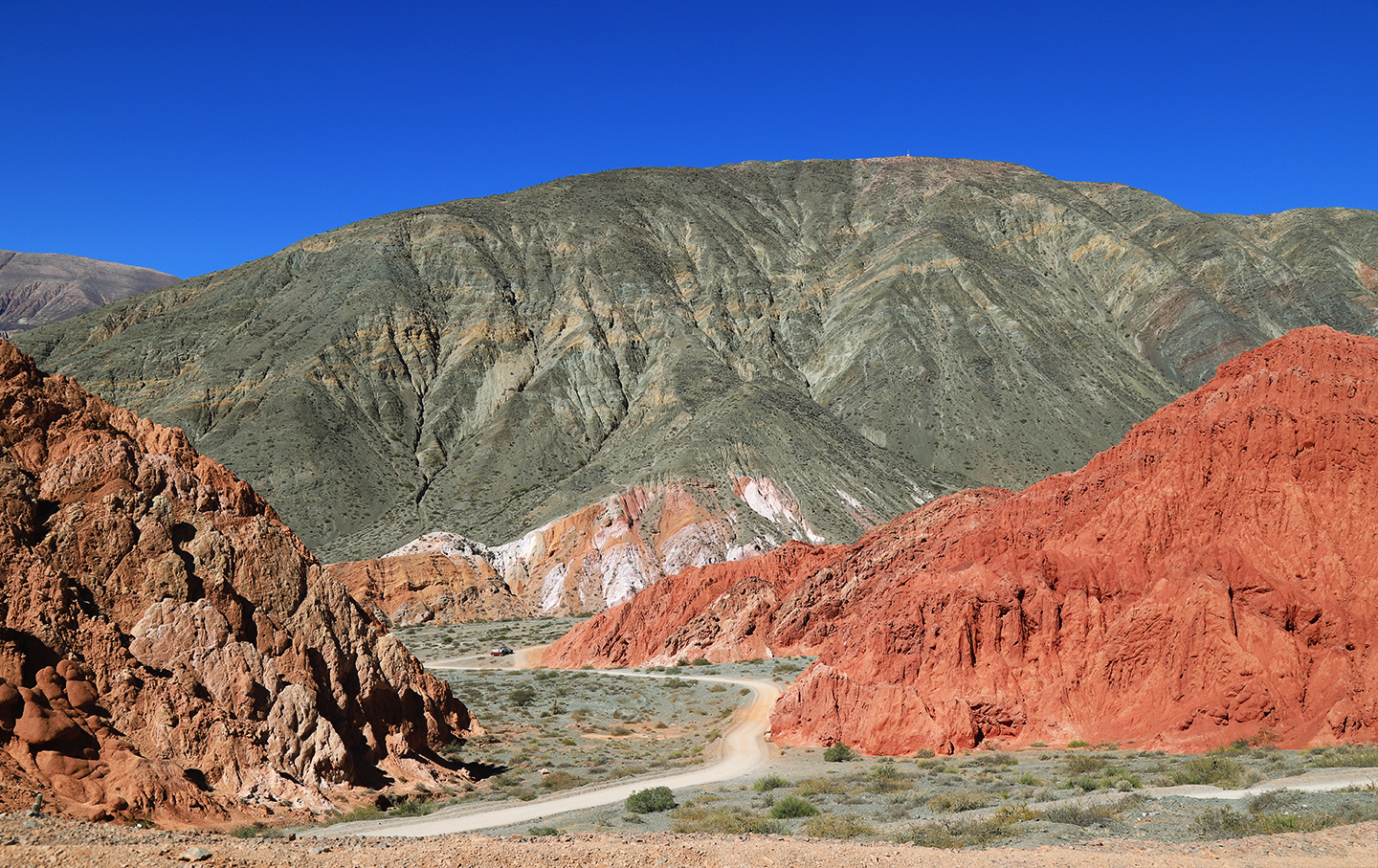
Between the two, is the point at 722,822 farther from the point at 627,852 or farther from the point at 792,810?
the point at 627,852

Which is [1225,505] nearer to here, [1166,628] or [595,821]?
[1166,628]

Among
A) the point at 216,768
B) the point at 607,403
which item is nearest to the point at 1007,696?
the point at 216,768

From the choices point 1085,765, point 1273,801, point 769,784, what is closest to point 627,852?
point 769,784

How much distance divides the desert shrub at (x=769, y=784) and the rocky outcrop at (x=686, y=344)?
53.4 m

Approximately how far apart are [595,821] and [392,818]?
12.4ft

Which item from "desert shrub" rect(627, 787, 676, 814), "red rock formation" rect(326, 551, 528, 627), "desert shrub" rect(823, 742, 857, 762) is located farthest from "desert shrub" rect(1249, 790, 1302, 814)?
"red rock formation" rect(326, 551, 528, 627)

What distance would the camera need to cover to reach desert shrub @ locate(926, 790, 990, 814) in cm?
1680

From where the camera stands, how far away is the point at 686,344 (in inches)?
4252

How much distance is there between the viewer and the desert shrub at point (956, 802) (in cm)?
1680

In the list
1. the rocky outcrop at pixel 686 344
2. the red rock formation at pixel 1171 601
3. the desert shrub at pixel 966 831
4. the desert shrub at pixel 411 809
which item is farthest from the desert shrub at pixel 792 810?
the rocky outcrop at pixel 686 344

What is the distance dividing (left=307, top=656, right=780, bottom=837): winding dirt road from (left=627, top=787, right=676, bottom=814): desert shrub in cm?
124

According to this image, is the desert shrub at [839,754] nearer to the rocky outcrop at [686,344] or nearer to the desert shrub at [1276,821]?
the desert shrub at [1276,821]

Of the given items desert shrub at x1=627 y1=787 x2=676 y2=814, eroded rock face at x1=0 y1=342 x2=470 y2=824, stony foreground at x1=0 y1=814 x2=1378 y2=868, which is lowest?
desert shrub at x1=627 y1=787 x2=676 y2=814

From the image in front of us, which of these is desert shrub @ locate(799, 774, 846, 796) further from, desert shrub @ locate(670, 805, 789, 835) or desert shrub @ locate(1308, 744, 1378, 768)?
desert shrub @ locate(1308, 744, 1378, 768)
